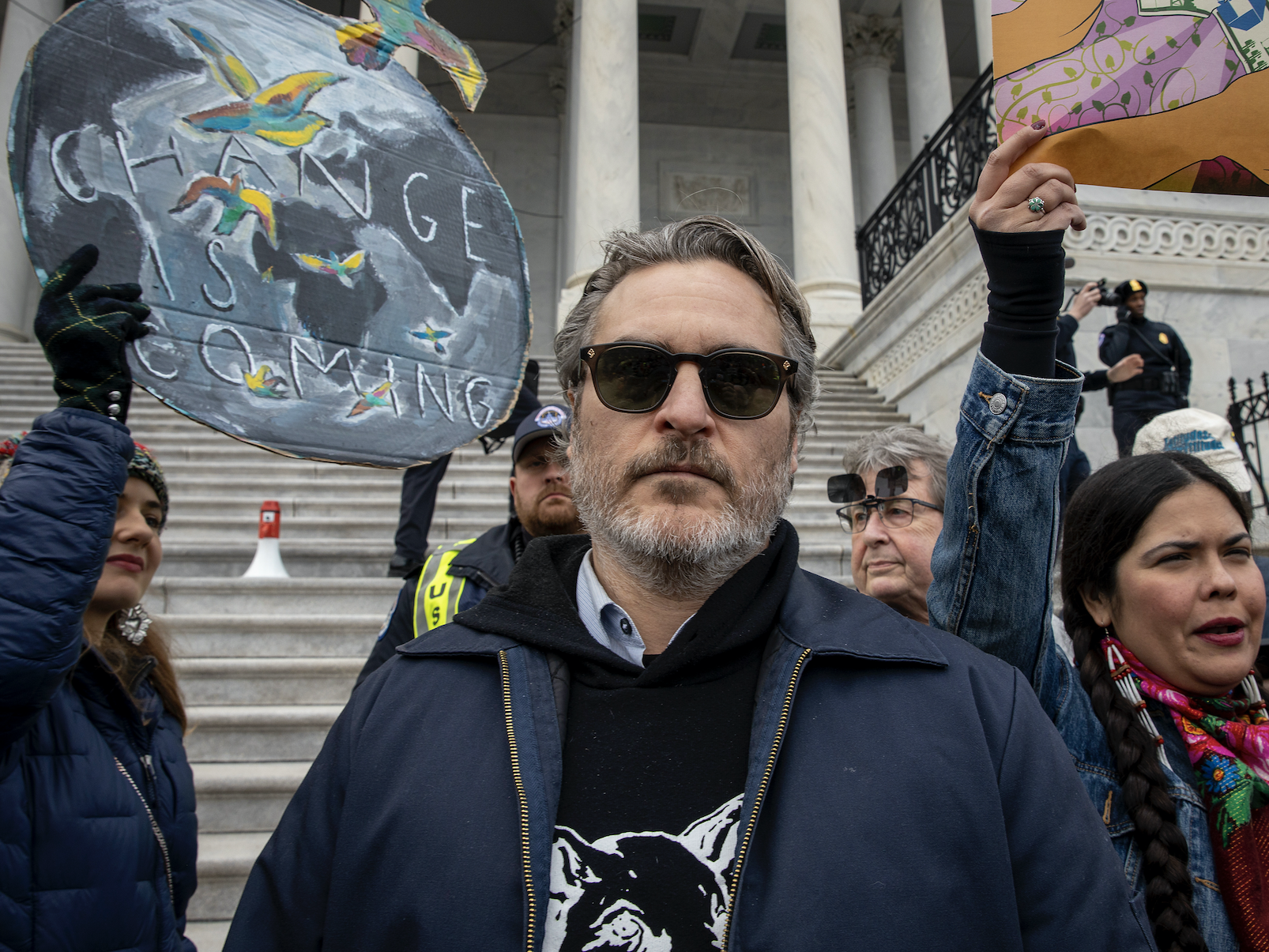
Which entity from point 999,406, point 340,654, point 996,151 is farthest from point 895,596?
point 340,654

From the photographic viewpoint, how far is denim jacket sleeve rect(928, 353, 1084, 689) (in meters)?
1.35

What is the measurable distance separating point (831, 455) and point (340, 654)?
492 cm

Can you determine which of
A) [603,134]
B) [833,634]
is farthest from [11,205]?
[833,634]

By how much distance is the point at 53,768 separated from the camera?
1631 millimetres

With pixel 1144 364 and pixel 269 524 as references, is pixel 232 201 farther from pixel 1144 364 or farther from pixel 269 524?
pixel 1144 364

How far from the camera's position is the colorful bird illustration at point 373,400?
1964 millimetres

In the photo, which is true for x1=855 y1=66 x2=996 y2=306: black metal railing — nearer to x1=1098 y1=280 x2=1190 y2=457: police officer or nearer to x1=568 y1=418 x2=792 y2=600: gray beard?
x1=1098 y1=280 x2=1190 y2=457: police officer

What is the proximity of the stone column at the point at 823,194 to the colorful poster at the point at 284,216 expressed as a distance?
1014 centimetres

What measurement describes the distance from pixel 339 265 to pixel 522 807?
4.63ft

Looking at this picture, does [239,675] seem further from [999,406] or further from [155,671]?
[999,406]

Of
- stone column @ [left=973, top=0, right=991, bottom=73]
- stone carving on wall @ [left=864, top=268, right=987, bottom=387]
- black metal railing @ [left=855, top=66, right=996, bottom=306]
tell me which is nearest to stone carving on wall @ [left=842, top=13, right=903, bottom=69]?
stone column @ [left=973, top=0, right=991, bottom=73]

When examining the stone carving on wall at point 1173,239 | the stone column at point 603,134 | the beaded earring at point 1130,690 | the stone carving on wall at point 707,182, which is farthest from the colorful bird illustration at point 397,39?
the stone carving on wall at point 707,182

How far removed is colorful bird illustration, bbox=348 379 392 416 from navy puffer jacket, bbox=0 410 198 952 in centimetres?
50

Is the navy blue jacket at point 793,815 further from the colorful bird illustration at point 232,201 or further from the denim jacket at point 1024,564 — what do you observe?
the colorful bird illustration at point 232,201
